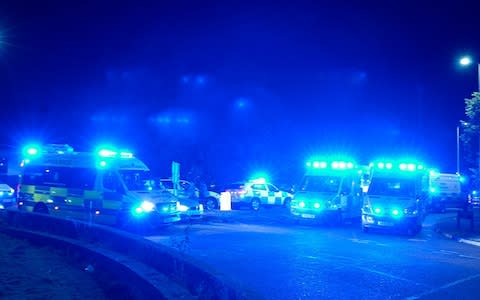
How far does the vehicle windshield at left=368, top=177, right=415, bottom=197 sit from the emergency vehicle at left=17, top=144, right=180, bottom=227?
23.1ft

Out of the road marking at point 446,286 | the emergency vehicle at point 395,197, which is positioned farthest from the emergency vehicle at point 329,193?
the road marking at point 446,286

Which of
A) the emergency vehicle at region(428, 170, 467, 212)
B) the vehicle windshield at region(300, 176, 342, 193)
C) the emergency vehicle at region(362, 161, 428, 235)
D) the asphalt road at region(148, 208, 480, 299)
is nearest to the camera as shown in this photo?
the asphalt road at region(148, 208, 480, 299)

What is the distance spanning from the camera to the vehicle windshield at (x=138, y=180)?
15.1 m

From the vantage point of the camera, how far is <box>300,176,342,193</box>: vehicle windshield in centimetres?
1989

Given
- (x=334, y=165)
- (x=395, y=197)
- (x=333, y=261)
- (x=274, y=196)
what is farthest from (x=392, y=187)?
(x=274, y=196)

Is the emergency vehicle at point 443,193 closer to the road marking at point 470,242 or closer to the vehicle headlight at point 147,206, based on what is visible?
the road marking at point 470,242

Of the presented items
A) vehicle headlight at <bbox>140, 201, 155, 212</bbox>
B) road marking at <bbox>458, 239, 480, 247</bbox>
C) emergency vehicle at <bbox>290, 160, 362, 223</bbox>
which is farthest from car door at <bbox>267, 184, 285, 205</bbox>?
vehicle headlight at <bbox>140, 201, 155, 212</bbox>

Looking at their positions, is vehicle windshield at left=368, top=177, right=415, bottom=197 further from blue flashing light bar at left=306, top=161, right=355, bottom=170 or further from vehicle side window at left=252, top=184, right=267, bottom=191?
vehicle side window at left=252, top=184, right=267, bottom=191

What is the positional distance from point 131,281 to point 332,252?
6.37 metres

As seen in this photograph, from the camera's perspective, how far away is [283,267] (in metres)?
10.2

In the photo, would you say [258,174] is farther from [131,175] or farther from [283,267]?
[283,267]

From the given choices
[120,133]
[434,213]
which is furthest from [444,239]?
[120,133]

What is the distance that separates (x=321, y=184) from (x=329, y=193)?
70 centimetres

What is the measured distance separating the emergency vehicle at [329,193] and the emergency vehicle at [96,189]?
Result: 5.84 m
